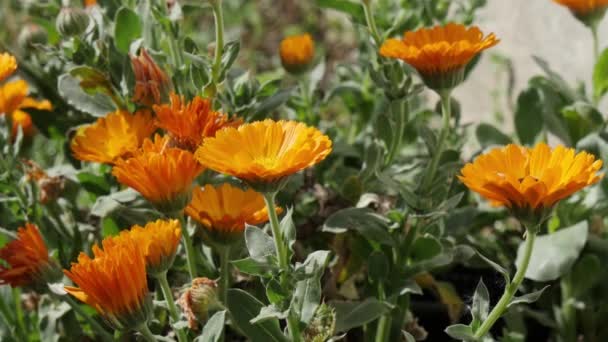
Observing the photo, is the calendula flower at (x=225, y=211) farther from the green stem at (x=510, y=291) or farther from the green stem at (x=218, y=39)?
the green stem at (x=510, y=291)

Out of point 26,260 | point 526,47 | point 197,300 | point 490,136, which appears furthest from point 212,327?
point 526,47

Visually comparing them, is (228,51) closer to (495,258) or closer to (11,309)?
(11,309)

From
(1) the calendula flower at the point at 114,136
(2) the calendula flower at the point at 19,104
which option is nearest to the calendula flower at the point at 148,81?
(1) the calendula flower at the point at 114,136

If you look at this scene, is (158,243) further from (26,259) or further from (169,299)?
(26,259)

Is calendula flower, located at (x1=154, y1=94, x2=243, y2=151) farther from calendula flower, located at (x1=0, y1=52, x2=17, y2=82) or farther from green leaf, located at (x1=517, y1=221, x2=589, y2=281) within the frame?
green leaf, located at (x1=517, y1=221, x2=589, y2=281)

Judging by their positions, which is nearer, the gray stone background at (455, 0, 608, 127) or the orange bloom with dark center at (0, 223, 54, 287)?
the orange bloom with dark center at (0, 223, 54, 287)

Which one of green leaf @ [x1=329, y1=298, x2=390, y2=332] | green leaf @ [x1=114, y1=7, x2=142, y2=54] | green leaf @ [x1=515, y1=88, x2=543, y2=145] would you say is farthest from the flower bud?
green leaf @ [x1=515, y1=88, x2=543, y2=145]
